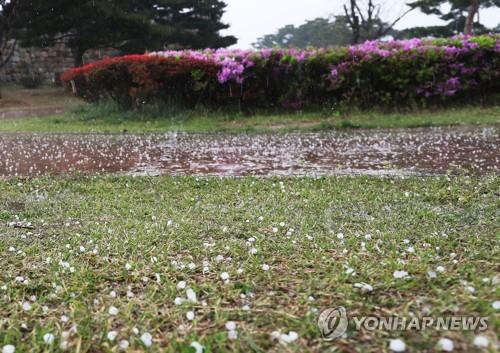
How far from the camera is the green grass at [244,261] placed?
127cm

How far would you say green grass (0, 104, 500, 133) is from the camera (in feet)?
21.9

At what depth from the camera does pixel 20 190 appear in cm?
329

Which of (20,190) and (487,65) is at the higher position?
(487,65)

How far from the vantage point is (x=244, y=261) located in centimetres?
178

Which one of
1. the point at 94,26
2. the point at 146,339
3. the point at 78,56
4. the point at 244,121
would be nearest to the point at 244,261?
the point at 146,339

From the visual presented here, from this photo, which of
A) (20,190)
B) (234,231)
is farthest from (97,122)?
(234,231)

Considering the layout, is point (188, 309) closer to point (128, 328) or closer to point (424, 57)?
point (128, 328)

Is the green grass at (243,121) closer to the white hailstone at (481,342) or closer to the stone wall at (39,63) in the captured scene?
the white hailstone at (481,342)

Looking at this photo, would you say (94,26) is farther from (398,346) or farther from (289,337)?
(398,346)

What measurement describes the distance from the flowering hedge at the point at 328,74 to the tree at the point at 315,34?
1665cm

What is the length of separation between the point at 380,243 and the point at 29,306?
136 cm

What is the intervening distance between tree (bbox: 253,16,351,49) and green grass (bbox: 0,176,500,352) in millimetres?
22905

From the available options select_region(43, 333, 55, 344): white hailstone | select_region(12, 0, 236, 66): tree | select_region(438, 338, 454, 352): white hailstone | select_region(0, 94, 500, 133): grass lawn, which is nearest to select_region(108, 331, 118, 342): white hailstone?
select_region(43, 333, 55, 344): white hailstone

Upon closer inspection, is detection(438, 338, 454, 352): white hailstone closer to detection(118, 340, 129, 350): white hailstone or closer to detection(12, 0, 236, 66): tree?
detection(118, 340, 129, 350): white hailstone
